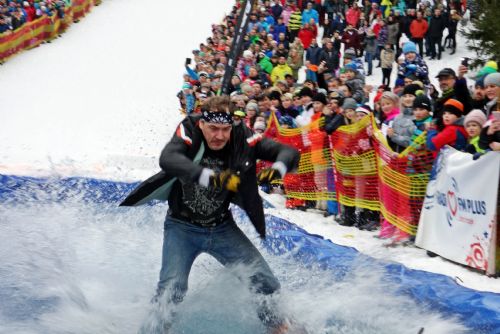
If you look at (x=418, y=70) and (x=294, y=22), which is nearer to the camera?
(x=418, y=70)

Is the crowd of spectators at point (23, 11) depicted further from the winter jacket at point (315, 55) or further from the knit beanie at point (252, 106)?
the knit beanie at point (252, 106)

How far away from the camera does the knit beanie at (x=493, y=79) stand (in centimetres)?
755

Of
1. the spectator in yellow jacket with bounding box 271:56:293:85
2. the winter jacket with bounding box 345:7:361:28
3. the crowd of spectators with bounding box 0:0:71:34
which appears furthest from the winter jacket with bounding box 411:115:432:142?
the crowd of spectators with bounding box 0:0:71:34

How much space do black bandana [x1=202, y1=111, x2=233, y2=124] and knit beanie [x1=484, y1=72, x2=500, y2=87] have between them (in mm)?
3879

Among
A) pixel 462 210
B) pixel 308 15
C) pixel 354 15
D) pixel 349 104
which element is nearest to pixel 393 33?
pixel 354 15

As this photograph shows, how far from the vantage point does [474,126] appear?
7.05 metres

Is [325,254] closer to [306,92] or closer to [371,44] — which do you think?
[306,92]

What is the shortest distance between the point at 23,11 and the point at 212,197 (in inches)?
1005

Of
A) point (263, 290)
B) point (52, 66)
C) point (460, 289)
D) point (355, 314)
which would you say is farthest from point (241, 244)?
point (52, 66)

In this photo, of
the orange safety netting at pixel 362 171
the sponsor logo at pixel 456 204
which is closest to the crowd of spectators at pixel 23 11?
the orange safety netting at pixel 362 171

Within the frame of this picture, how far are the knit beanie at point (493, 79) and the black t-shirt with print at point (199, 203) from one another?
3690 millimetres

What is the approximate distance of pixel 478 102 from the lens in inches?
313

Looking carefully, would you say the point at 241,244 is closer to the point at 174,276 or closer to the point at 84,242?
the point at 174,276

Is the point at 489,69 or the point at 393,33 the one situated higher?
the point at 489,69
